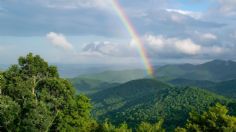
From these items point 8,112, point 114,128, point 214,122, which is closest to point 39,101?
point 8,112

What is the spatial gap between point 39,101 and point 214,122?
3374 cm

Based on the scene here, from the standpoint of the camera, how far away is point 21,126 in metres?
70.5

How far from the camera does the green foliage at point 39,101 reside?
70188mm

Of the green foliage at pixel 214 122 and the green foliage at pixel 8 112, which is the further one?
the green foliage at pixel 8 112

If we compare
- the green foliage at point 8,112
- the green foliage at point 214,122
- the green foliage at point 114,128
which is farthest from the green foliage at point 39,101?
the green foliage at point 214,122

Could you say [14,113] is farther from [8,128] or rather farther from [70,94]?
[70,94]

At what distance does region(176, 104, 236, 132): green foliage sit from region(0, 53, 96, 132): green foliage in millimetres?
26581

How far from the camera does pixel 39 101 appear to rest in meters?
74.1

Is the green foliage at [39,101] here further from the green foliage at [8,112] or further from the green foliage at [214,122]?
the green foliage at [214,122]

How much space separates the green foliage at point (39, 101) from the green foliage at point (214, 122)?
26581 millimetres

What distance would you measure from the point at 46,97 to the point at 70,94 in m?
4.91

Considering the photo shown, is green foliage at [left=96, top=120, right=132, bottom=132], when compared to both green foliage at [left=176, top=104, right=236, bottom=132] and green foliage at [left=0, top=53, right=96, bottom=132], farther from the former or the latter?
green foliage at [left=176, top=104, right=236, bottom=132]

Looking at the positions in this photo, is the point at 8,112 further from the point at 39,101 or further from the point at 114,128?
the point at 114,128

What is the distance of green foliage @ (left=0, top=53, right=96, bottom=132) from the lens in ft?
230
